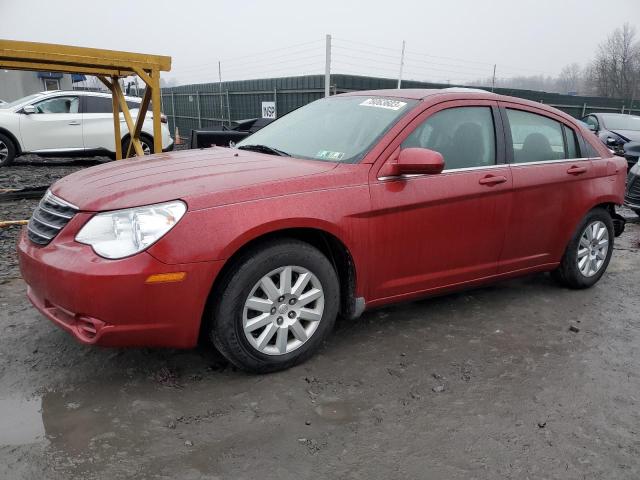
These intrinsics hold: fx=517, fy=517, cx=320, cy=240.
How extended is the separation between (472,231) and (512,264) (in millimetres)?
587

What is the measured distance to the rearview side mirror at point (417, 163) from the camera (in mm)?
2998

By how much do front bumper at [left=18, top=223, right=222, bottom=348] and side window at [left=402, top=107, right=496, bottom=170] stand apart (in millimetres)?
1640

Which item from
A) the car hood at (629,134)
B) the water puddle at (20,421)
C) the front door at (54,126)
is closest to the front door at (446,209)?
the water puddle at (20,421)

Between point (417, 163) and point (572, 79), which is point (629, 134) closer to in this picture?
point (417, 163)

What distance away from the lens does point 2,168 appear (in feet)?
34.8

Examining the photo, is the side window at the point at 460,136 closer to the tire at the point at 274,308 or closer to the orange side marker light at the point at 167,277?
the tire at the point at 274,308

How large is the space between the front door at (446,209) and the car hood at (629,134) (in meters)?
8.73

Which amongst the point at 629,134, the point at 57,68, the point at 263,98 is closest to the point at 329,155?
the point at 57,68

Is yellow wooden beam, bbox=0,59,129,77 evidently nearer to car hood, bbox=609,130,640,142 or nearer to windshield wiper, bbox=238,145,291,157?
windshield wiper, bbox=238,145,291,157

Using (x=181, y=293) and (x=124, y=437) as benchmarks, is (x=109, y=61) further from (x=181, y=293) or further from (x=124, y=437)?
(x=124, y=437)

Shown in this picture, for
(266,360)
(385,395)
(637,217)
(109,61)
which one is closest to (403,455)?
(385,395)

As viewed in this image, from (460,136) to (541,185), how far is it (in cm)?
78

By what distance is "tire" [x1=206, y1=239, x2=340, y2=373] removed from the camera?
2.64m

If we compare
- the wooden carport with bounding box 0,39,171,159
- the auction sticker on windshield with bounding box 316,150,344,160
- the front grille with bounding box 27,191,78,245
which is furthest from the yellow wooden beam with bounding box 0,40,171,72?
the auction sticker on windshield with bounding box 316,150,344,160
